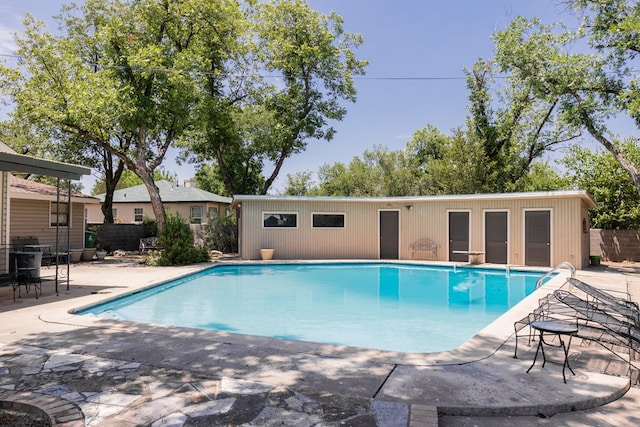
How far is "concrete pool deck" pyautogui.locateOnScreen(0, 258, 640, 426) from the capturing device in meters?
2.89

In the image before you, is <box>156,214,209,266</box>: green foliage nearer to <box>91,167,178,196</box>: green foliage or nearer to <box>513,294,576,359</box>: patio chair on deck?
<box>513,294,576,359</box>: patio chair on deck

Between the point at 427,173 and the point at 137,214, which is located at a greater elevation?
the point at 427,173

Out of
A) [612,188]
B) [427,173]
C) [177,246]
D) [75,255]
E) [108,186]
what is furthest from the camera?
[427,173]

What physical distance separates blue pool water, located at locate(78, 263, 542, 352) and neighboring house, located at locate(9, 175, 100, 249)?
19.6ft

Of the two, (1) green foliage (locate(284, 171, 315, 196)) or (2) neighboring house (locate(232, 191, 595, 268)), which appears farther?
(1) green foliage (locate(284, 171, 315, 196))

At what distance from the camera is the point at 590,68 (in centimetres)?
1373

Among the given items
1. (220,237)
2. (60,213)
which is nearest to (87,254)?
(60,213)

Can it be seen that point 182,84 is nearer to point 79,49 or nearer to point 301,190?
point 79,49

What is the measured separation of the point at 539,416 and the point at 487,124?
20.5 metres

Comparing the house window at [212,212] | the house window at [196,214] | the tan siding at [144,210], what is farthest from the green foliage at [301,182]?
the house window at [196,214]

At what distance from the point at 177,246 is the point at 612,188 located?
16.8 m

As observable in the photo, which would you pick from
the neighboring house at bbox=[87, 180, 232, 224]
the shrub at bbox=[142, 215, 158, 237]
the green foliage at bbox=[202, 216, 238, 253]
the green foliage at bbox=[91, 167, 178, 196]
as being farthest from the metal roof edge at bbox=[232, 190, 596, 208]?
the green foliage at bbox=[91, 167, 178, 196]

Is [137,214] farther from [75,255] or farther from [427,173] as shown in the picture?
[427,173]

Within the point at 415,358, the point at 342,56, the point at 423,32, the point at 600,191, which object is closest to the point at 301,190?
the point at 342,56
